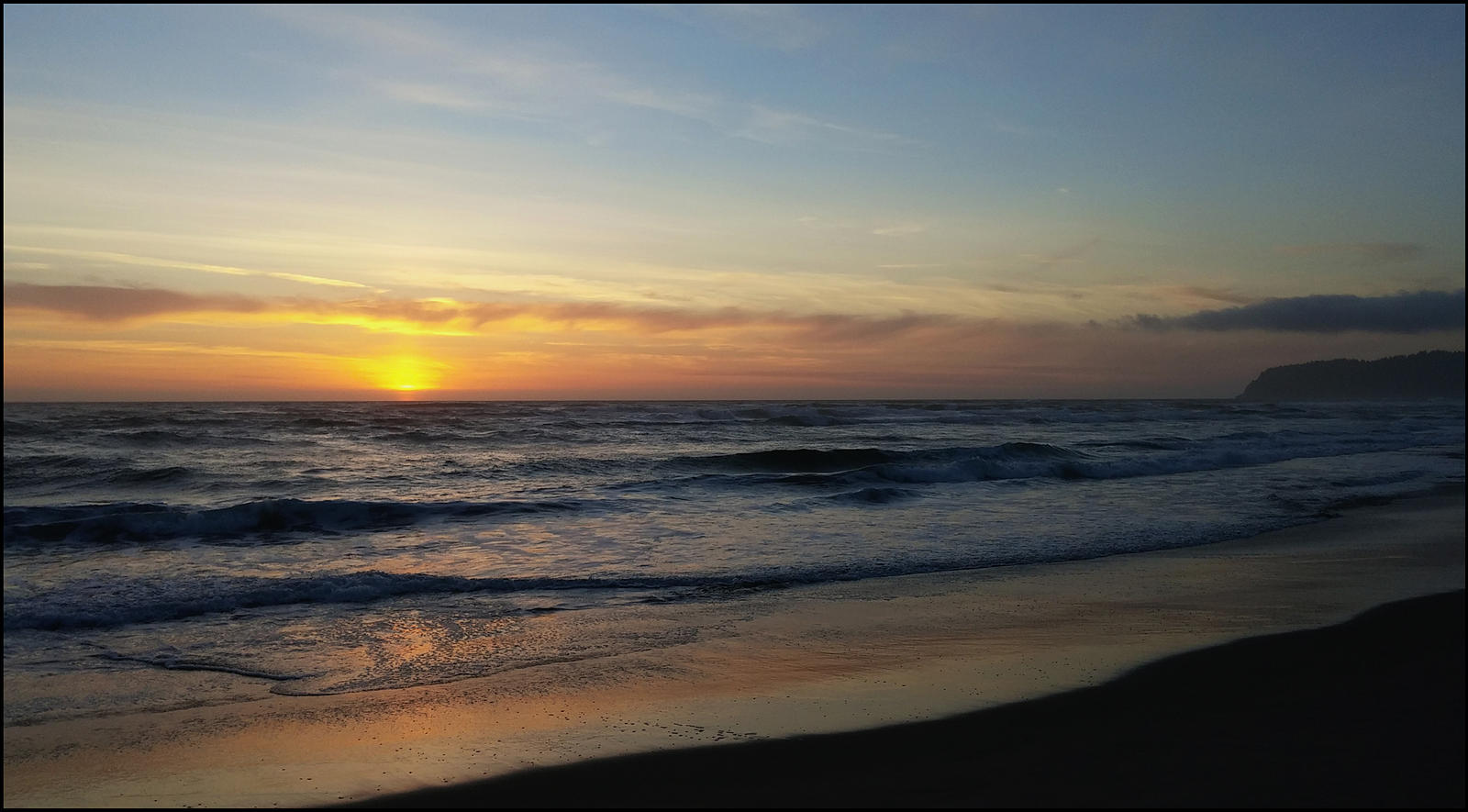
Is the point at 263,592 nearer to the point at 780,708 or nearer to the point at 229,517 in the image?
the point at 229,517

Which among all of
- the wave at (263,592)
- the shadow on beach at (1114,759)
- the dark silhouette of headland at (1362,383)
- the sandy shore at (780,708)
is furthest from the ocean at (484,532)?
the dark silhouette of headland at (1362,383)

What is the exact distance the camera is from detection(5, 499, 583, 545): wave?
1337cm

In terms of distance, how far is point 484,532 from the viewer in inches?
569

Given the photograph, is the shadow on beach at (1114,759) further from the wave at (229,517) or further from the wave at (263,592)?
the wave at (229,517)

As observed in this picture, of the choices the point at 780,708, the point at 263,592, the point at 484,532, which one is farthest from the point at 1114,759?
the point at 484,532

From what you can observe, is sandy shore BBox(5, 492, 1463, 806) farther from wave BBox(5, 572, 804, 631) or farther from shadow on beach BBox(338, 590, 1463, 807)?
wave BBox(5, 572, 804, 631)

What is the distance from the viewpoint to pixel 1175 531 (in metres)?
13.7

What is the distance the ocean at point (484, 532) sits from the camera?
297 inches

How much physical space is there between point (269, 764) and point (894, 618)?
18.1 ft

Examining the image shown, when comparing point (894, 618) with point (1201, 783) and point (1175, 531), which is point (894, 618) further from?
point (1175, 531)

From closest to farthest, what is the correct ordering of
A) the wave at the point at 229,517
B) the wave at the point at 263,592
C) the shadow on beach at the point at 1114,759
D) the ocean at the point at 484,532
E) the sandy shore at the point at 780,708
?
the shadow on beach at the point at 1114,759 < the sandy shore at the point at 780,708 < the ocean at the point at 484,532 < the wave at the point at 263,592 < the wave at the point at 229,517

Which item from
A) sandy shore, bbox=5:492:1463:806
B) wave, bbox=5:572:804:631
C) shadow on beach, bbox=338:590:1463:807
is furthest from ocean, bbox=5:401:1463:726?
shadow on beach, bbox=338:590:1463:807

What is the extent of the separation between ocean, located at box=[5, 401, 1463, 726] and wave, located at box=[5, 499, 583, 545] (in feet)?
0.22

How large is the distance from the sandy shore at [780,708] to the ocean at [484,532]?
569 mm
